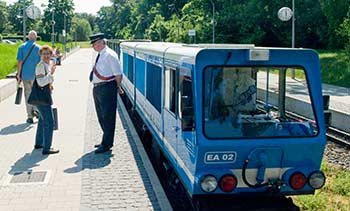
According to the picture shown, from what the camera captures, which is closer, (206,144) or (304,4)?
(206,144)

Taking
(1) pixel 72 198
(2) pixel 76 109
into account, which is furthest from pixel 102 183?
(2) pixel 76 109

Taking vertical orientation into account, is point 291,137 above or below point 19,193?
above

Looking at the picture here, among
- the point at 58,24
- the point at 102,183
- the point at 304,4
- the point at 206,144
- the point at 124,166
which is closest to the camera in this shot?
the point at 206,144

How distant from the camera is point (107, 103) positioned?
9766mm

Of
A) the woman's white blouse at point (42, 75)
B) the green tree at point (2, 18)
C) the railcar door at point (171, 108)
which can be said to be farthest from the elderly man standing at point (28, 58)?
the green tree at point (2, 18)

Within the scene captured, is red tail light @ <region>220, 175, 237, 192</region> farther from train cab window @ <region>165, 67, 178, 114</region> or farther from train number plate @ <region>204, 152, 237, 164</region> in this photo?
train cab window @ <region>165, 67, 178, 114</region>

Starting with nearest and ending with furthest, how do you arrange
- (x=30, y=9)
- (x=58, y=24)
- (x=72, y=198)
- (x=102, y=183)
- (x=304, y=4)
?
(x=72, y=198), (x=102, y=183), (x=30, y=9), (x=304, y=4), (x=58, y=24)

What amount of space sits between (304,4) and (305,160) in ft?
156

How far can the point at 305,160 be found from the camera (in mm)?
6023

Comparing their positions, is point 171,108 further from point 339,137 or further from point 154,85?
point 339,137

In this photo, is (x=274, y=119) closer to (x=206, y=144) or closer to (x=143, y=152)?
(x=206, y=144)

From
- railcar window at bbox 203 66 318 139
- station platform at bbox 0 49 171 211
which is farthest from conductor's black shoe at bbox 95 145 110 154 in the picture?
railcar window at bbox 203 66 318 139

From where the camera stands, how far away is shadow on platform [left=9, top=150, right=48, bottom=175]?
8852 mm

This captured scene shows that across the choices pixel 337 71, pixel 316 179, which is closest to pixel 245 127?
pixel 316 179
